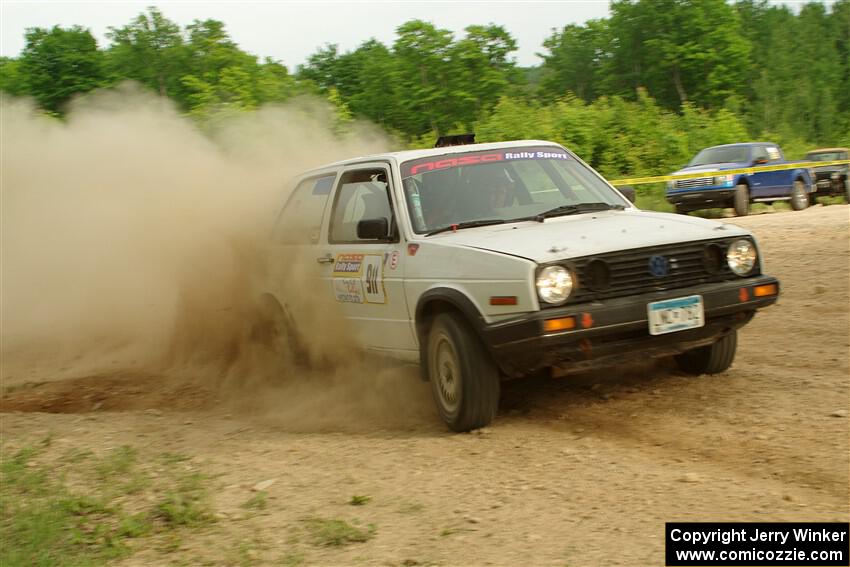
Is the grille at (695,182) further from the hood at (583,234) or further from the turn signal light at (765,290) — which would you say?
the turn signal light at (765,290)

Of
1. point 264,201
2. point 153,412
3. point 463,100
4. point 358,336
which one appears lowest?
point 153,412

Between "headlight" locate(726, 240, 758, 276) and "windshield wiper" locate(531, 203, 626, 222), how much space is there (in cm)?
99

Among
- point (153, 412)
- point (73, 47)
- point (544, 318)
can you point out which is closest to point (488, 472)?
point (544, 318)

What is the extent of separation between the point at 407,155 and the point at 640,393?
7.52 feet

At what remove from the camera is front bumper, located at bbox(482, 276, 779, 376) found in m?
5.00

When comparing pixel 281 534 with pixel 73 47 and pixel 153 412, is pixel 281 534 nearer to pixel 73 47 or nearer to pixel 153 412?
pixel 153 412

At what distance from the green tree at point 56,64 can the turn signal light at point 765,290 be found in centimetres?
5701

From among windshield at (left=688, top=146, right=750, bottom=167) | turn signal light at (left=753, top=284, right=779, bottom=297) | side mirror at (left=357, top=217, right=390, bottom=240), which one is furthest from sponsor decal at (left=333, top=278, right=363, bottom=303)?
windshield at (left=688, top=146, right=750, bottom=167)

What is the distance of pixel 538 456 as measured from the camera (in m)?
4.95

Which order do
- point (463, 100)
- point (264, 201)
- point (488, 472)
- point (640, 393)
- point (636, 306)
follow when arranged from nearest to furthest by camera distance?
point (488, 472) < point (636, 306) < point (640, 393) < point (264, 201) < point (463, 100)

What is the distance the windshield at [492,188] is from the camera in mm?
6090

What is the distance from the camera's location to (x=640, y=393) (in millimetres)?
5957

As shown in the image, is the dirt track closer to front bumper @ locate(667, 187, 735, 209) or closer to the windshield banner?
the windshield banner

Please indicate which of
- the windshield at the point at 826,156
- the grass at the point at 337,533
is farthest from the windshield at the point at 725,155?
the grass at the point at 337,533
